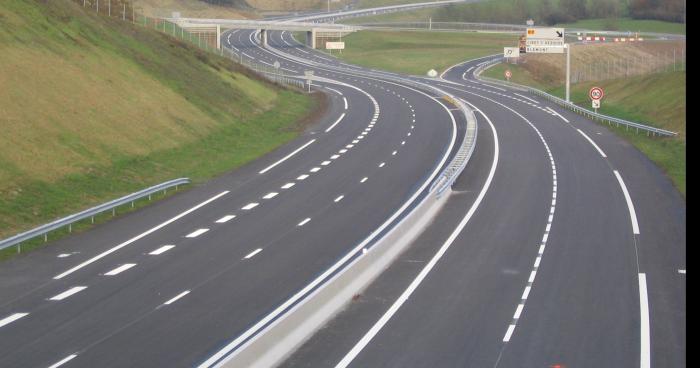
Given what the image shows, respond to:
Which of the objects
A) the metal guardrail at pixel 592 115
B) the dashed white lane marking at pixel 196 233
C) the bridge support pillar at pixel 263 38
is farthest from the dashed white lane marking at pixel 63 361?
the bridge support pillar at pixel 263 38

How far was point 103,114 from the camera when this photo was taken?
42.8 m

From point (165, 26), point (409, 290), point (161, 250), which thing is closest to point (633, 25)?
point (165, 26)

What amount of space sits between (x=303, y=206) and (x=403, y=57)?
85.3 metres

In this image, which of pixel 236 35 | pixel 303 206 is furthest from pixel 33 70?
pixel 236 35

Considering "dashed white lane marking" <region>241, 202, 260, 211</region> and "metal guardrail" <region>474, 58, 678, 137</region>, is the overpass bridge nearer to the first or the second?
"metal guardrail" <region>474, 58, 678, 137</region>

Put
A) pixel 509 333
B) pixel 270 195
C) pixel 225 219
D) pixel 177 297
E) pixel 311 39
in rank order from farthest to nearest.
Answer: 1. pixel 311 39
2. pixel 270 195
3. pixel 225 219
4. pixel 177 297
5. pixel 509 333

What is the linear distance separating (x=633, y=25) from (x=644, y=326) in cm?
13772

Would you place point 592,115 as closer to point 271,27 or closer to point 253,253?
point 253,253

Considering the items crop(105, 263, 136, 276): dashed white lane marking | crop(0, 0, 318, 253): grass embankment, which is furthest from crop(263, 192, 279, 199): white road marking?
crop(105, 263, 136, 276): dashed white lane marking

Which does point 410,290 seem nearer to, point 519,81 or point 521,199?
point 521,199

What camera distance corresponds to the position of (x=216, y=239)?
27.8 meters

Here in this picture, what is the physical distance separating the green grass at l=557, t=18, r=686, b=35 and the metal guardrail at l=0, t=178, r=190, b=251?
393 feet

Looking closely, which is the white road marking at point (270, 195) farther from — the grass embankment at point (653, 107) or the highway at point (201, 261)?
the grass embankment at point (653, 107)

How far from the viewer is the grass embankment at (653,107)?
43.4m
